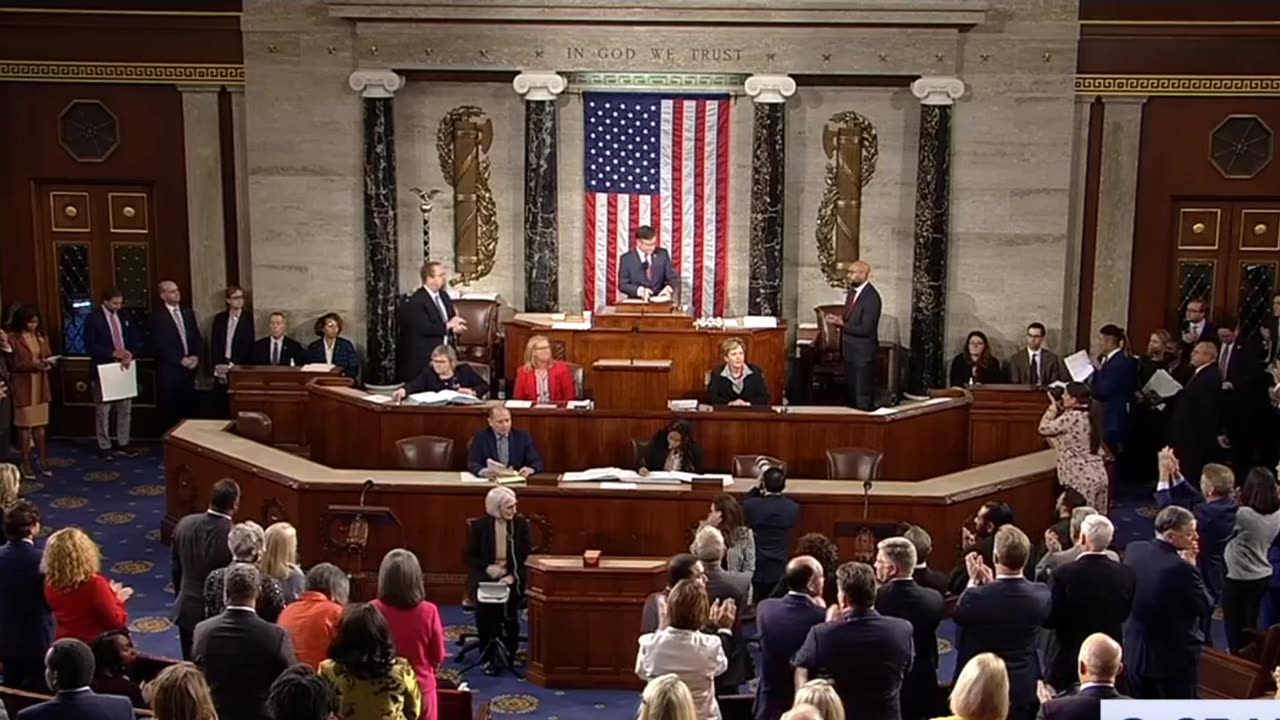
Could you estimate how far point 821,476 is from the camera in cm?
1276

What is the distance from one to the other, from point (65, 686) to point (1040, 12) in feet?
42.9

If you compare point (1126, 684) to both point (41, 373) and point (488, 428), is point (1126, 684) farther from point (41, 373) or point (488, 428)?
point (41, 373)

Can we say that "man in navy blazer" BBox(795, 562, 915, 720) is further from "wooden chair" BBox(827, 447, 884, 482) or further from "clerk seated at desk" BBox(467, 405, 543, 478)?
"wooden chair" BBox(827, 447, 884, 482)

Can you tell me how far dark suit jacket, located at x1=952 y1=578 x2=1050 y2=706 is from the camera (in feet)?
25.0

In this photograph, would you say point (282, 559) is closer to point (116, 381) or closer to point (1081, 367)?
point (116, 381)

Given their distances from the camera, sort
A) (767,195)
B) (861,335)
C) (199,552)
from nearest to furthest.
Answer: (199,552), (861,335), (767,195)

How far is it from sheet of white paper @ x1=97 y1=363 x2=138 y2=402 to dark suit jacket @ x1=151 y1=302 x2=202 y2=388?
0.37m

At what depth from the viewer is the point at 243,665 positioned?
6.77m

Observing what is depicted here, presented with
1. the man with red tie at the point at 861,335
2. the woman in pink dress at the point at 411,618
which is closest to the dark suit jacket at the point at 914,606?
the woman in pink dress at the point at 411,618

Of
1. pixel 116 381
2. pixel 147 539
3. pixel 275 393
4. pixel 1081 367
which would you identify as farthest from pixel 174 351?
pixel 1081 367

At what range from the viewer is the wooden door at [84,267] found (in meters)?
17.1

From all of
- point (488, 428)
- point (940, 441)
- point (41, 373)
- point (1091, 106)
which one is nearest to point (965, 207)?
point (1091, 106)

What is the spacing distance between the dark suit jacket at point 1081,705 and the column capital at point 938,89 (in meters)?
10.8

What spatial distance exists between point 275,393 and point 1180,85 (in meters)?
9.93
